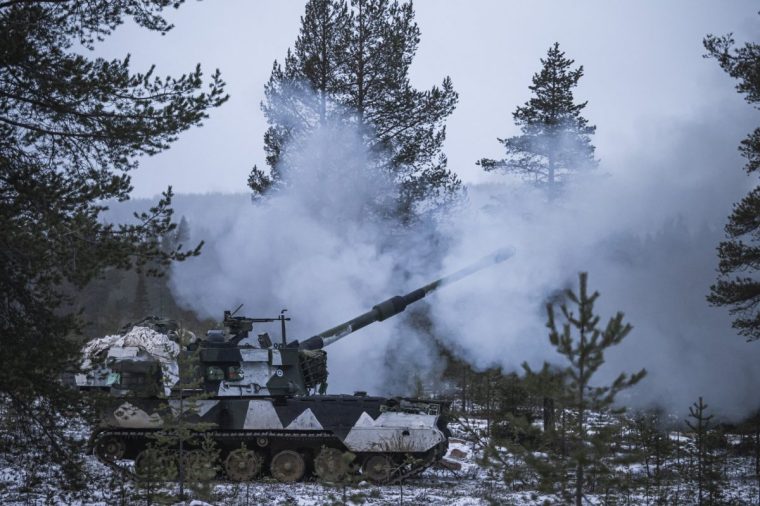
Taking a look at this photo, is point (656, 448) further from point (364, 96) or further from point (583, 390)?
point (364, 96)

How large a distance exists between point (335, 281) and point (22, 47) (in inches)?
527

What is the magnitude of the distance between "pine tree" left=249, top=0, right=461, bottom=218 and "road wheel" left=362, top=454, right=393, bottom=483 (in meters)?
11.7

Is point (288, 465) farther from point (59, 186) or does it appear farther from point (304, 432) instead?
point (59, 186)

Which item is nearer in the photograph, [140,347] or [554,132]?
[140,347]

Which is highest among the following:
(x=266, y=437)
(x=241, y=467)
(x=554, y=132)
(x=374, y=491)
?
(x=554, y=132)

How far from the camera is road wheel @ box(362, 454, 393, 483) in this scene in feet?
42.9

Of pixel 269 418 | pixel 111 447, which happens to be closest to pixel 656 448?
pixel 269 418

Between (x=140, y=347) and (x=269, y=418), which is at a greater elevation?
(x=140, y=347)

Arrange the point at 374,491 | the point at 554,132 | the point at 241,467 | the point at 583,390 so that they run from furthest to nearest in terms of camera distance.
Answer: the point at 554,132
the point at 241,467
the point at 374,491
the point at 583,390

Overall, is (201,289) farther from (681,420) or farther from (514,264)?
(681,420)

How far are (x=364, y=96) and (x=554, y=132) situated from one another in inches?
257

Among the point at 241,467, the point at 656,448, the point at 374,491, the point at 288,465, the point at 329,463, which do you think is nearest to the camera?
the point at 374,491

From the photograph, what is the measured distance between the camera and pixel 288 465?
13.7 meters

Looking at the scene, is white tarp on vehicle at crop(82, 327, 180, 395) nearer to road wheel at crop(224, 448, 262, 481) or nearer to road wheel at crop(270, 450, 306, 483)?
road wheel at crop(224, 448, 262, 481)
